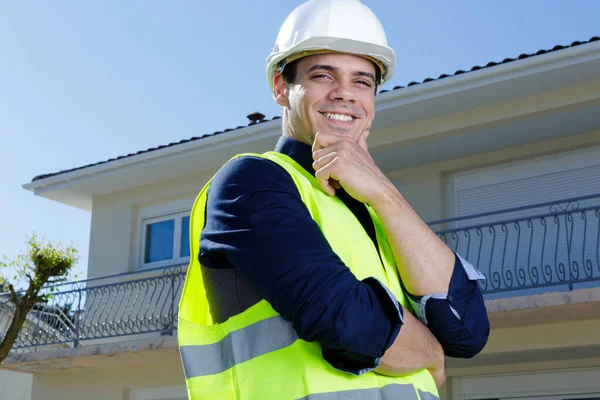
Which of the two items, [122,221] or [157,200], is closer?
[157,200]

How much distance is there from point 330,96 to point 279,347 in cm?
60

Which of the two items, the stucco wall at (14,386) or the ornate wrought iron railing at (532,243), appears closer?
the ornate wrought iron railing at (532,243)

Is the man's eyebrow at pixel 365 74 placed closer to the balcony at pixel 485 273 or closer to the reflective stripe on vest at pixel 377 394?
the reflective stripe on vest at pixel 377 394

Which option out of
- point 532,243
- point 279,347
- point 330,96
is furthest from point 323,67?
point 532,243

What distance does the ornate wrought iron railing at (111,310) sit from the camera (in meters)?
15.3

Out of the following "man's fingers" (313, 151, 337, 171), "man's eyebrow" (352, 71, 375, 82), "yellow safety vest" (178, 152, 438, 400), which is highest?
"man's eyebrow" (352, 71, 375, 82)

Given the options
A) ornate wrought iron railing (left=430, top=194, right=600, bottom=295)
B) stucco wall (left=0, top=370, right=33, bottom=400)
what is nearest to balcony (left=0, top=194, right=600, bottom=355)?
ornate wrought iron railing (left=430, top=194, right=600, bottom=295)

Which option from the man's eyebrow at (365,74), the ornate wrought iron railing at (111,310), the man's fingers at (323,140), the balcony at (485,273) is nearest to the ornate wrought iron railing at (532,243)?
the balcony at (485,273)

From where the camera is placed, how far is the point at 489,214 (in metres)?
12.4

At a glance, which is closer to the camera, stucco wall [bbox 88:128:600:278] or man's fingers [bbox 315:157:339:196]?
man's fingers [bbox 315:157:339:196]

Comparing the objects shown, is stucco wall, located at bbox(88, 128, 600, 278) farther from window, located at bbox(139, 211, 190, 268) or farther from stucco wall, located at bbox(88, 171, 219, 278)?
window, located at bbox(139, 211, 190, 268)

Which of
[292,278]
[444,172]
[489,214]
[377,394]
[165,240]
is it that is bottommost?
[377,394]

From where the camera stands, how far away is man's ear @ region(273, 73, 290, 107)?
2090 millimetres

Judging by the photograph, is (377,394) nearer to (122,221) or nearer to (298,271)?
(298,271)
